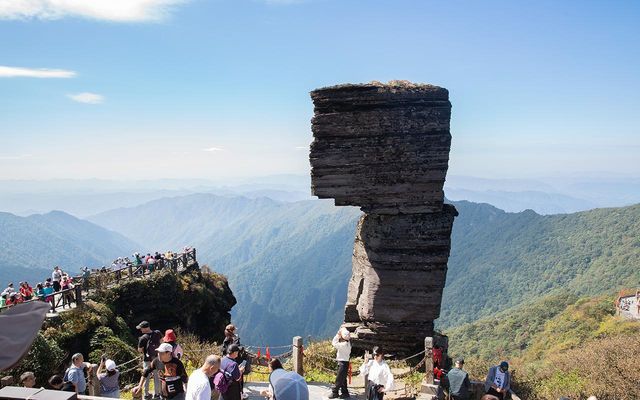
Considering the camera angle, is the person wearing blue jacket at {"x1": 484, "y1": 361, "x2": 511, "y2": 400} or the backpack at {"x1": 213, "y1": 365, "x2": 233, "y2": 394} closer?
the backpack at {"x1": 213, "y1": 365, "x2": 233, "y2": 394}

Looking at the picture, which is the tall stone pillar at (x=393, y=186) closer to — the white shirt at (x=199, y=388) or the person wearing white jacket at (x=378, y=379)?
the person wearing white jacket at (x=378, y=379)

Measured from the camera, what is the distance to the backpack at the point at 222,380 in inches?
357

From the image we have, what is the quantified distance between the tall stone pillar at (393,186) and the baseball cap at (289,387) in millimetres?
11956

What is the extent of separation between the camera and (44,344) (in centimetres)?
1778

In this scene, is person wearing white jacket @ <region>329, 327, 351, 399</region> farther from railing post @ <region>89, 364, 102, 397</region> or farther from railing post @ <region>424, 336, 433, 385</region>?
railing post @ <region>89, 364, 102, 397</region>

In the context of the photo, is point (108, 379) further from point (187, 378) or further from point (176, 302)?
point (176, 302)

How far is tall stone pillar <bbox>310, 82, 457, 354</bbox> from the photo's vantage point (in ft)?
60.9

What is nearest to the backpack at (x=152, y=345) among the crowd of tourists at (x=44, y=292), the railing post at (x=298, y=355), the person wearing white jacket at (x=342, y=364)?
the railing post at (x=298, y=355)

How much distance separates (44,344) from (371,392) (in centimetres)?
A: 1286

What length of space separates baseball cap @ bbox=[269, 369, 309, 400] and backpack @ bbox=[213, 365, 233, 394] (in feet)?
5.66

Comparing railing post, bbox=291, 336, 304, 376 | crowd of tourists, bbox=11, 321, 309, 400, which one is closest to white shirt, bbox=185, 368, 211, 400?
crowd of tourists, bbox=11, 321, 309, 400

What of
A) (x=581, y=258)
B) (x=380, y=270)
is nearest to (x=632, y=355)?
(x=380, y=270)

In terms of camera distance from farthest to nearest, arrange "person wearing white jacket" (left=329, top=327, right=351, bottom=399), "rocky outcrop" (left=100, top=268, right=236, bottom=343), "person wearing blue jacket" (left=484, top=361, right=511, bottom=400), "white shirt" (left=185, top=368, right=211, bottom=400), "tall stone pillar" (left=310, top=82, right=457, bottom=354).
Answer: "rocky outcrop" (left=100, top=268, right=236, bottom=343) < "tall stone pillar" (left=310, top=82, right=457, bottom=354) < "person wearing white jacket" (left=329, top=327, right=351, bottom=399) < "person wearing blue jacket" (left=484, top=361, right=511, bottom=400) < "white shirt" (left=185, top=368, right=211, bottom=400)

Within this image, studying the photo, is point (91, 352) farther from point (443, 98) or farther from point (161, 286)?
point (443, 98)
